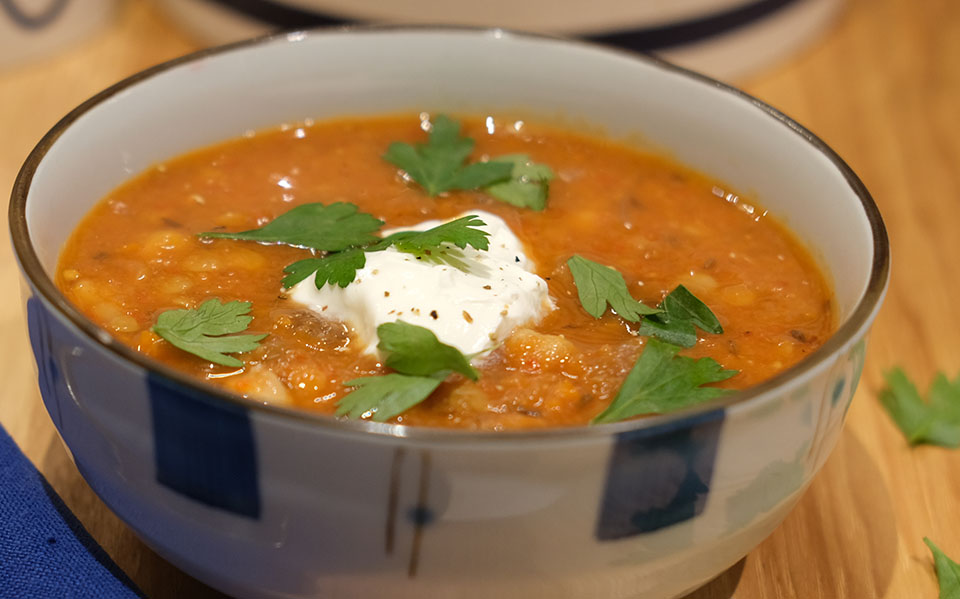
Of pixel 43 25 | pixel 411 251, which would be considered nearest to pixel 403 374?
pixel 411 251

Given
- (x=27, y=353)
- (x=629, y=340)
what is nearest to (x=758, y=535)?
(x=629, y=340)

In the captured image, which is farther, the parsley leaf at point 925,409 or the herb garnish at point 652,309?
the parsley leaf at point 925,409

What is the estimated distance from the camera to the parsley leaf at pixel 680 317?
1.64m

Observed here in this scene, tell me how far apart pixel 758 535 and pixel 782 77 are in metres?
2.26

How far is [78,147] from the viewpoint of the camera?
5.66 ft

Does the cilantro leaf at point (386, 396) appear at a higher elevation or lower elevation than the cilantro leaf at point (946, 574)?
higher

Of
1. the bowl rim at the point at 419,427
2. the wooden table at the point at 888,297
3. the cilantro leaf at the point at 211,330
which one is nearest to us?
the bowl rim at the point at 419,427

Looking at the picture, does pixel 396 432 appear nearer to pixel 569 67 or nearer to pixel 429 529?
pixel 429 529

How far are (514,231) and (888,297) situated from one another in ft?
3.09

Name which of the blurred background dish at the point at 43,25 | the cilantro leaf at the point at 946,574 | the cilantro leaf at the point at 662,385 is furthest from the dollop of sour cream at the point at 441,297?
the blurred background dish at the point at 43,25

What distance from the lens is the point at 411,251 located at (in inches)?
A: 66.6

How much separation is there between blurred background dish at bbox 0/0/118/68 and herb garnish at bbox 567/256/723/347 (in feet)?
6.62

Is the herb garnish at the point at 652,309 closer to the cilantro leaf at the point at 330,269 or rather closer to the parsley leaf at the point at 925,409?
the cilantro leaf at the point at 330,269

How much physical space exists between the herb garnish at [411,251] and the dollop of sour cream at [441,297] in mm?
14
